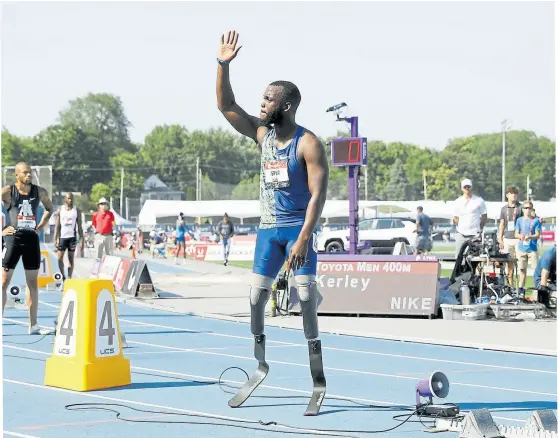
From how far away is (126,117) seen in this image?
156 meters

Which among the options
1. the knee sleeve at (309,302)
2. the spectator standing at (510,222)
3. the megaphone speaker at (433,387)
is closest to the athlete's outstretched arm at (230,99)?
the knee sleeve at (309,302)

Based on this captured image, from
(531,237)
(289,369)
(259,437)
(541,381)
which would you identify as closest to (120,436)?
(259,437)

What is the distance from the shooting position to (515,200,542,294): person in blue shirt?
1767 cm

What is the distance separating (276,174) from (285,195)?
16cm

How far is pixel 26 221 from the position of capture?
11.4 metres

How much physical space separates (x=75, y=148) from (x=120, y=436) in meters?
135

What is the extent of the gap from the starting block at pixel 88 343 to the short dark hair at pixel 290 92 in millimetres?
2308

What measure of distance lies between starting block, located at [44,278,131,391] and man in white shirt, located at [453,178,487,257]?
8518 mm

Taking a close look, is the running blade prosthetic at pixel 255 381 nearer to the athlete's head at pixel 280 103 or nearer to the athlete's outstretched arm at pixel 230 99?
the athlete's outstretched arm at pixel 230 99

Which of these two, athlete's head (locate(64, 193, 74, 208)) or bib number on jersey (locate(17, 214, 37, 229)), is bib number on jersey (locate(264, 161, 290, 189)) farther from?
athlete's head (locate(64, 193, 74, 208))

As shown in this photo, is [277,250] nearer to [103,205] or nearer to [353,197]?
[353,197]

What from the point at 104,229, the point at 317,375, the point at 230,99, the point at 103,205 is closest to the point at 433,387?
the point at 317,375

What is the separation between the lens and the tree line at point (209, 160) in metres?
137

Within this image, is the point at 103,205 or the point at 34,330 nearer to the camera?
the point at 34,330
